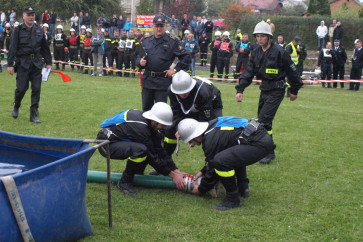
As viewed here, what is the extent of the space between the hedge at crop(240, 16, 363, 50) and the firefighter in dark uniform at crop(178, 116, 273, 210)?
2784 cm

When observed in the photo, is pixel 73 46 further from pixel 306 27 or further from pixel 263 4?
pixel 263 4

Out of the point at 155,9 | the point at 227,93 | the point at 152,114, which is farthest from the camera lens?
the point at 155,9

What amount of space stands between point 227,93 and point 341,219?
1060 cm

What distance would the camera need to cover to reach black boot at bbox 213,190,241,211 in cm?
521

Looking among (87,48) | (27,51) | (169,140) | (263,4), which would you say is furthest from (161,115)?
(263,4)

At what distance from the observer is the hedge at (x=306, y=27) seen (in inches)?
1241

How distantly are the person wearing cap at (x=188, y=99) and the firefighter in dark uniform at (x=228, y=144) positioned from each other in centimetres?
79

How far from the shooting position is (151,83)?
7.58 meters

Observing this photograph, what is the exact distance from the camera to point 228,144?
525 cm

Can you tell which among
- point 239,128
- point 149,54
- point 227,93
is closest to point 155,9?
point 227,93

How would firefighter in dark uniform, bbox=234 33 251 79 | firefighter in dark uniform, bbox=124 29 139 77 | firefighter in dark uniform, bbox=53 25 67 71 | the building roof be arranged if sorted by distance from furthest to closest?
the building roof < firefighter in dark uniform, bbox=53 25 67 71 < firefighter in dark uniform, bbox=124 29 139 77 < firefighter in dark uniform, bbox=234 33 251 79

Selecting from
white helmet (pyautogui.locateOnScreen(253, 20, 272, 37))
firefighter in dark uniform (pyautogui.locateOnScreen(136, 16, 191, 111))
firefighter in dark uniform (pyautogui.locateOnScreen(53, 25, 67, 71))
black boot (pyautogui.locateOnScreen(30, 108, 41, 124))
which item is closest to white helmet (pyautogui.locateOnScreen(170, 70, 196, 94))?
white helmet (pyautogui.locateOnScreen(253, 20, 272, 37))

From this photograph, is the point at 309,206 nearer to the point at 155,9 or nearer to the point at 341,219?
the point at 341,219

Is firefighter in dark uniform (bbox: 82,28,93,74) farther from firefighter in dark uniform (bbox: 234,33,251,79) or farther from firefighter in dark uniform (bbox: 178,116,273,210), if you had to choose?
firefighter in dark uniform (bbox: 178,116,273,210)
